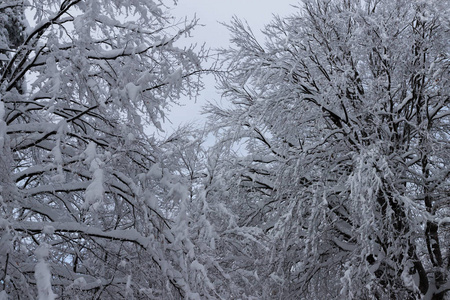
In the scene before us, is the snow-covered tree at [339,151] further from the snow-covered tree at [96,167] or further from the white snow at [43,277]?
the white snow at [43,277]

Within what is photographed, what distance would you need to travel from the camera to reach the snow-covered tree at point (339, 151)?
23.9 feet

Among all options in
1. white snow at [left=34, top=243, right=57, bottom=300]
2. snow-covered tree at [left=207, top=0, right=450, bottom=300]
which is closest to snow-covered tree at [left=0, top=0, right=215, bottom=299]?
white snow at [left=34, top=243, right=57, bottom=300]

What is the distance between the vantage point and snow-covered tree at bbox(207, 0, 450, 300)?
7289mm

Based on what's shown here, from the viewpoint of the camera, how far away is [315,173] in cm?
874

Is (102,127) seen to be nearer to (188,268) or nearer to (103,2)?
(103,2)

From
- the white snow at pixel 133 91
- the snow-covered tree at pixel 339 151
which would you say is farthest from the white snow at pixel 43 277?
the snow-covered tree at pixel 339 151

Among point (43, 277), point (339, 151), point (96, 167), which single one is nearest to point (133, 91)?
point (96, 167)

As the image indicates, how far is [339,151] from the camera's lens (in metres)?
8.33

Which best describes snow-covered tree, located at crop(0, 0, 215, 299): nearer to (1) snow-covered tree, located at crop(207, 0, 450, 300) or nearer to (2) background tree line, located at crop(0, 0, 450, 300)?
(2) background tree line, located at crop(0, 0, 450, 300)

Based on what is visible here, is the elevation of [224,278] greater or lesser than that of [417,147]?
lesser

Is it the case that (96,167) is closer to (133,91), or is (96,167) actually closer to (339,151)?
(133,91)

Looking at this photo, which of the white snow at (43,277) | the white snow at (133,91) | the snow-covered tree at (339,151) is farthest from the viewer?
the snow-covered tree at (339,151)

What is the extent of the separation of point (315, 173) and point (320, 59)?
2181mm

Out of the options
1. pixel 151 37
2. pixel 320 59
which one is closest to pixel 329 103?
pixel 320 59
